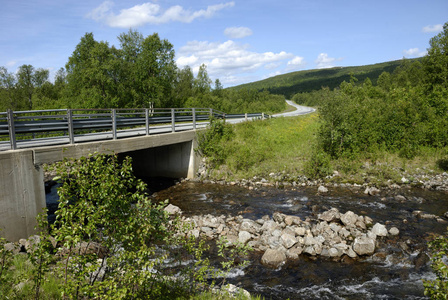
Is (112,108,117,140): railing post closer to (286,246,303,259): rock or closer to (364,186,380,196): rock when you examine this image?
(286,246,303,259): rock

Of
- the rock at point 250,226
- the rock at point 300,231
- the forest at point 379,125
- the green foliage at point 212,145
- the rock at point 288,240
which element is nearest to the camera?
the rock at point 288,240

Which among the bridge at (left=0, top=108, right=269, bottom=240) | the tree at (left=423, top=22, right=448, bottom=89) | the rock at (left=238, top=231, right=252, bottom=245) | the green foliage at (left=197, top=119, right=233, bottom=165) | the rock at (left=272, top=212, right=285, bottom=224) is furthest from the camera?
the tree at (left=423, top=22, right=448, bottom=89)

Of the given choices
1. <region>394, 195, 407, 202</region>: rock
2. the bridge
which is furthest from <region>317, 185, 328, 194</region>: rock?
the bridge

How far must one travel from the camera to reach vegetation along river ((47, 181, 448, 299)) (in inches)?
343

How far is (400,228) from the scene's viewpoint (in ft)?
41.2

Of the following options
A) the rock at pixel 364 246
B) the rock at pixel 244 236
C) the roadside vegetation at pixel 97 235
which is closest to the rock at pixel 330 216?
the rock at pixel 364 246

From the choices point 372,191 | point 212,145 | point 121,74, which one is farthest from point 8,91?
point 372,191

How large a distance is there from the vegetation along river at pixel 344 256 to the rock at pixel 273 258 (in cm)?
24

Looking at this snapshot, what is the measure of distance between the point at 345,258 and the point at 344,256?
114 millimetres

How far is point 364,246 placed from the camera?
10.6 m

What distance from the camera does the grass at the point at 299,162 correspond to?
20.6 metres

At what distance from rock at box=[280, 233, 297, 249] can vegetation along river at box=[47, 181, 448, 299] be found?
78 centimetres

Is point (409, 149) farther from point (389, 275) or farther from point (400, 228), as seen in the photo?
point (389, 275)

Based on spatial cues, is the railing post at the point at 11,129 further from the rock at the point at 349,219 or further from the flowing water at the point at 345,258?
the rock at the point at 349,219
